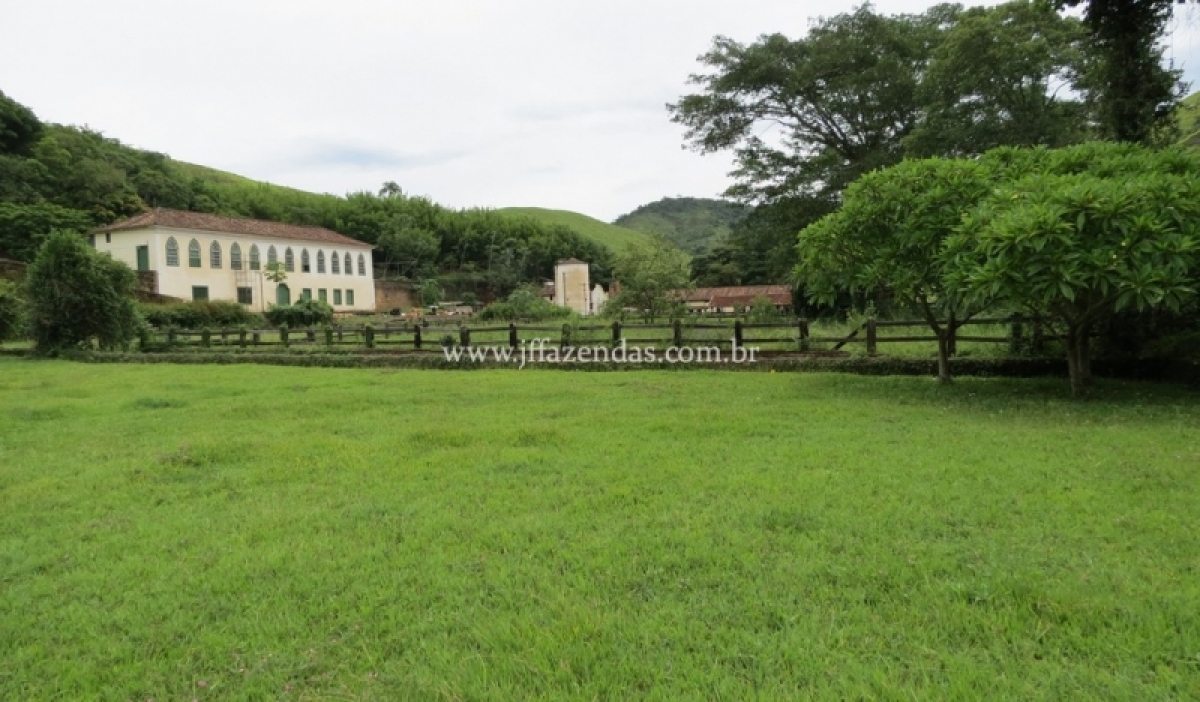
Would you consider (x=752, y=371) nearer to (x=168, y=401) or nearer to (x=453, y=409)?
(x=453, y=409)

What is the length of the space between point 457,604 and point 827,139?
2170 cm

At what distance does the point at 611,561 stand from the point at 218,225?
136 feet

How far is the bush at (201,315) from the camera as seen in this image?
93.4 ft

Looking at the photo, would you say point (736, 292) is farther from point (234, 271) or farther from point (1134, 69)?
point (1134, 69)

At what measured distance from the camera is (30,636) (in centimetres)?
259

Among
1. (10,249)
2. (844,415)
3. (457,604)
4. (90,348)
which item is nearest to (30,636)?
(457,604)

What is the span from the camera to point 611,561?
3117 mm

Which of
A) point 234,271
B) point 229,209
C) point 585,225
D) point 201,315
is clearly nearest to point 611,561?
point 201,315

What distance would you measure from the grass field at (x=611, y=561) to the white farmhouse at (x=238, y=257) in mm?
33548

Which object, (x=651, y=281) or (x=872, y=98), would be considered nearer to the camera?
(x=872, y=98)

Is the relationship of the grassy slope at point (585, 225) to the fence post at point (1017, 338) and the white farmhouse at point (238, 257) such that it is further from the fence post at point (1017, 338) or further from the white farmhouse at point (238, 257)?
the fence post at point (1017, 338)

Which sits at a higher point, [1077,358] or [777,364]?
[1077,358]

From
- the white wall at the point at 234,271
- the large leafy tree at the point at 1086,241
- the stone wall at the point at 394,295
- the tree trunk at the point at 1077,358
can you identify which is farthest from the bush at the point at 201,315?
the tree trunk at the point at 1077,358

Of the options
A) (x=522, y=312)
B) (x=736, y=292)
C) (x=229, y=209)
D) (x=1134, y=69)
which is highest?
(x=229, y=209)
